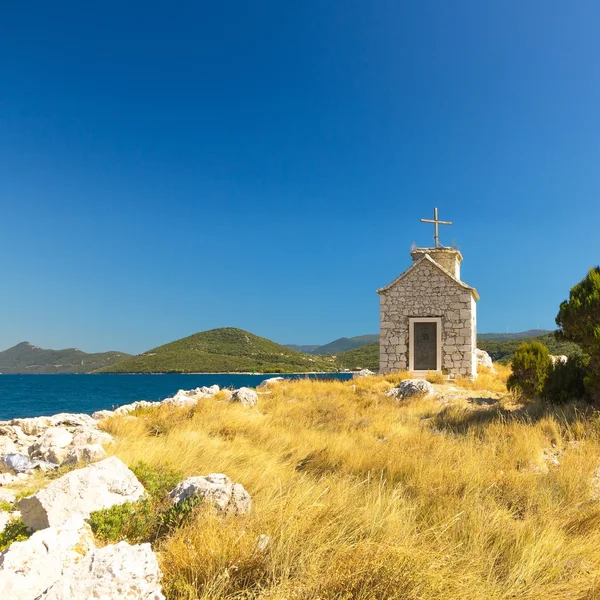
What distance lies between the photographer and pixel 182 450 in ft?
19.8

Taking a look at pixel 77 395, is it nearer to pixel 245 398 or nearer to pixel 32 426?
pixel 32 426

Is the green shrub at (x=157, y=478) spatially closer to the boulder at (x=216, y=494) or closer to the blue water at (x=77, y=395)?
the boulder at (x=216, y=494)

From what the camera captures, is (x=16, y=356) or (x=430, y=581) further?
(x=16, y=356)

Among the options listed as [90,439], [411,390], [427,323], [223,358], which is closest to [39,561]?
[90,439]

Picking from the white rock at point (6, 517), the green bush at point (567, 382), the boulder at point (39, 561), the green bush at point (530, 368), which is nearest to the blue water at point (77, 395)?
the green bush at point (530, 368)

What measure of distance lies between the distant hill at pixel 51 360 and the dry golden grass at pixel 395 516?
5191 inches

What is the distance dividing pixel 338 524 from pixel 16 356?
21304 cm

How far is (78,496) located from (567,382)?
996 centimetres

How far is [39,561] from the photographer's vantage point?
99.0 inches

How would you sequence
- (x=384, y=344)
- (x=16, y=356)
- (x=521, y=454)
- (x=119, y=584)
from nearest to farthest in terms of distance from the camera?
(x=119, y=584) → (x=521, y=454) → (x=384, y=344) → (x=16, y=356)

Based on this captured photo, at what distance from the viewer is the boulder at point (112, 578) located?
2.14 m

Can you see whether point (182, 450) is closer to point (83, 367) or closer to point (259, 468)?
point (259, 468)

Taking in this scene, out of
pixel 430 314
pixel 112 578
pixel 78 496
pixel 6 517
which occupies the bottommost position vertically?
pixel 6 517

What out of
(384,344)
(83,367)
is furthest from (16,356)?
(384,344)
